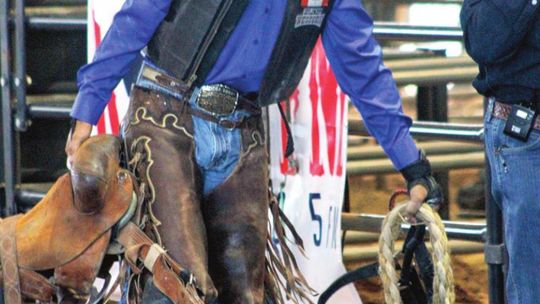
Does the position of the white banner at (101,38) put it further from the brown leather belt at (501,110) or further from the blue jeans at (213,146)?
the brown leather belt at (501,110)

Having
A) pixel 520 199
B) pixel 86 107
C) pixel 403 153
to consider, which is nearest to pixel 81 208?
pixel 86 107

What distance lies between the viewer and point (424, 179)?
5.10 metres

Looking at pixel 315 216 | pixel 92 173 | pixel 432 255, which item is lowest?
pixel 315 216

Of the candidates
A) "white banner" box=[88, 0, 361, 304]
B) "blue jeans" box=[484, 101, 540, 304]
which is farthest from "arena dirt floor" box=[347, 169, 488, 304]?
"blue jeans" box=[484, 101, 540, 304]

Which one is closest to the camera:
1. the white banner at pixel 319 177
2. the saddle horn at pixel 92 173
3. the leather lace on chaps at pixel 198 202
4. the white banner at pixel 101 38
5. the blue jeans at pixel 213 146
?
the saddle horn at pixel 92 173

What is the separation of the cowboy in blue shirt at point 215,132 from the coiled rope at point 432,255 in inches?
2.9

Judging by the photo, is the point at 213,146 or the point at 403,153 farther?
the point at 403,153

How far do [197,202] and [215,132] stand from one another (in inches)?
10.0

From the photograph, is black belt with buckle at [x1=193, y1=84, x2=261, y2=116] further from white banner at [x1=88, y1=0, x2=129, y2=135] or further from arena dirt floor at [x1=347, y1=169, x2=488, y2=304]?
arena dirt floor at [x1=347, y1=169, x2=488, y2=304]

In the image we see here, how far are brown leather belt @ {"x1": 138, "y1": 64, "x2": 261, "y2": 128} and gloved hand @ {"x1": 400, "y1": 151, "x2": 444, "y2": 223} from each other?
666mm

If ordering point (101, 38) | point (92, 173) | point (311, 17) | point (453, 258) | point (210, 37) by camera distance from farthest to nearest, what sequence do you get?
point (453, 258)
point (101, 38)
point (311, 17)
point (210, 37)
point (92, 173)

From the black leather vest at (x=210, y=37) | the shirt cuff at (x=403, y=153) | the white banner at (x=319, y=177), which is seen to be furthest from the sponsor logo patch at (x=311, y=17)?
the white banner at (x=319, y=177)

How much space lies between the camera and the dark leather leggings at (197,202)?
4.83 meters

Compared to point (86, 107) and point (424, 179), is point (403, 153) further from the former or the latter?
point (86, 107)
